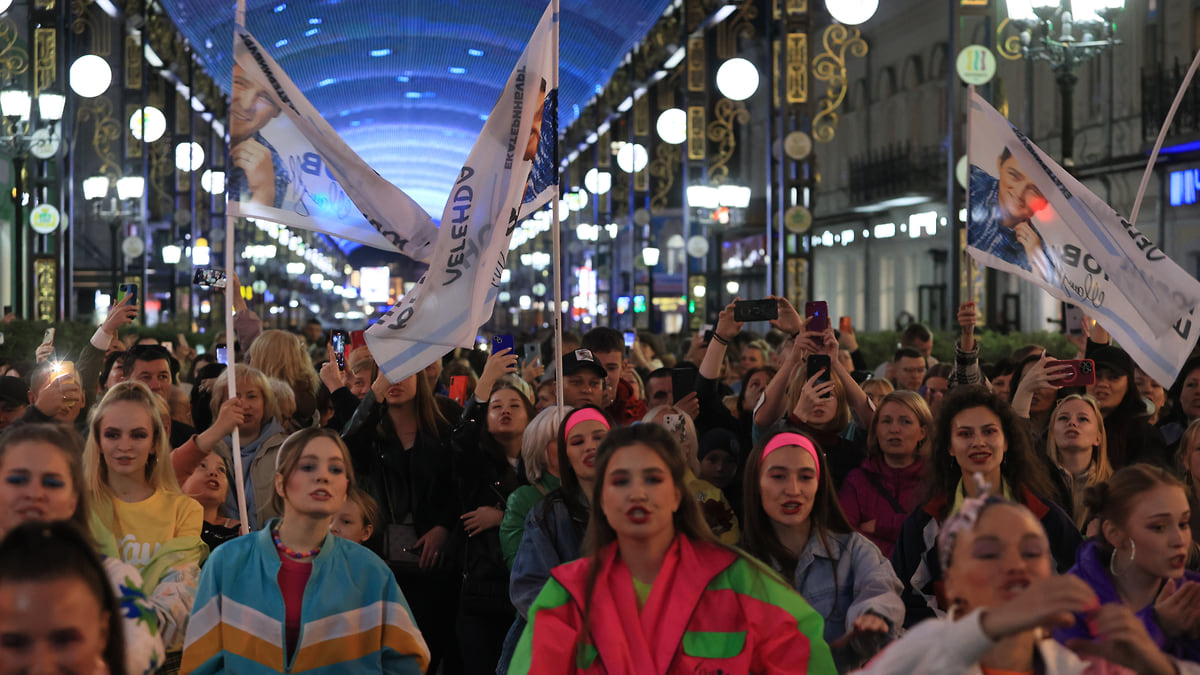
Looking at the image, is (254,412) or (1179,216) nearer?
(254,412)

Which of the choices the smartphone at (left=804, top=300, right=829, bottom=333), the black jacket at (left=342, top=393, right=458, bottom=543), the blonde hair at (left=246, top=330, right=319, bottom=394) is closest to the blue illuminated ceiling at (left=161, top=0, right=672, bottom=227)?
the blonde hair at (left=246, top=330, right=319, bottom=394)

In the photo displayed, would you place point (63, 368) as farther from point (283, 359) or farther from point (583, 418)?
point (583, 418)

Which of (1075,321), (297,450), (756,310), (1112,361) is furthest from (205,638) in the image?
(1075,321)

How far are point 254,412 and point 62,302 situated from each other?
59.2 ft

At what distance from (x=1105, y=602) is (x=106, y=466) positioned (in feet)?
12.5

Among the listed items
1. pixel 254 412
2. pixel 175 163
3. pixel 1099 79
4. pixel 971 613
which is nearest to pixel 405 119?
pixel 175 163

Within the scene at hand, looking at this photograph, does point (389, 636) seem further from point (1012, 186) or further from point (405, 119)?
point (405, 119)

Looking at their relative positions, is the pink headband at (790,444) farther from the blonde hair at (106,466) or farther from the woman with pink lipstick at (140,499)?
the blonde hair at (106,466)

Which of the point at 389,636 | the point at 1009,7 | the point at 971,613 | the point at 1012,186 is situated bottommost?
the point at 389,636

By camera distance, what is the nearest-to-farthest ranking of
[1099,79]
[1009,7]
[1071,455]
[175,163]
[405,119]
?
[1071,455] < [1009,7] < [1099,79] < [175,163] < [405,119]

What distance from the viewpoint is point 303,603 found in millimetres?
4684

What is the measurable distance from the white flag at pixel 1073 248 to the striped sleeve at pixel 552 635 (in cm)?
419

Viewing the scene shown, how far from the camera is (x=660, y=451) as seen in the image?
14.3ft

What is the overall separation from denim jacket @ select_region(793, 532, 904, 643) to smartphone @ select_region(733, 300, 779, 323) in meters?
2.78
